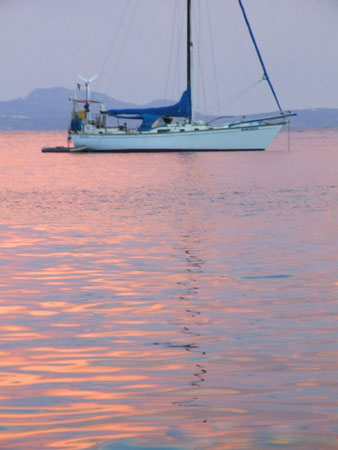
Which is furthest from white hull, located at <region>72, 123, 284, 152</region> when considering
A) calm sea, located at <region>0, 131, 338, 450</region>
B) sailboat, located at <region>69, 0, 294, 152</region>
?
calm sea, located at <region>0, 131, 338, 450</region>

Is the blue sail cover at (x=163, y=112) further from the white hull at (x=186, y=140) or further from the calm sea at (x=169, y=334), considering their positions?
the calm sea at (x=169, y=334)

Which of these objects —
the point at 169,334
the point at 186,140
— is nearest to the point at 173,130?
the point at 186,140

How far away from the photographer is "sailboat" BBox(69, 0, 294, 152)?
288 ft

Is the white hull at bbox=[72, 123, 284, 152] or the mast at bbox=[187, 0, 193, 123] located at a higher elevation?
the mast at bbox=[187, 0, 193, 123]

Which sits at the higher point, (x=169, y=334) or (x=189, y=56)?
(x=189, y=56)

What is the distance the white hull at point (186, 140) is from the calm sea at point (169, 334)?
61.8 meters

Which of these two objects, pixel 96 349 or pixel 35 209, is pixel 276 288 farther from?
pixel 35 209

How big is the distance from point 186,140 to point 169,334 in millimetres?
80075

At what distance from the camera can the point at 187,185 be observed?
51500mm

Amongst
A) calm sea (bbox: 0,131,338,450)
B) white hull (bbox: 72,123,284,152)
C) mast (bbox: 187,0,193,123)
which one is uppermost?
mast (bbox: 187,0,193,123)

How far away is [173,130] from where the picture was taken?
89.7 m

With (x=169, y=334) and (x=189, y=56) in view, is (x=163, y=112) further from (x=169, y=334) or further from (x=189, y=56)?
(x=169, y=334)

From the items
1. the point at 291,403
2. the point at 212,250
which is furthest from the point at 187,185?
the point at 291,403

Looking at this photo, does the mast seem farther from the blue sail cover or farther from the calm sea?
the calm sea
